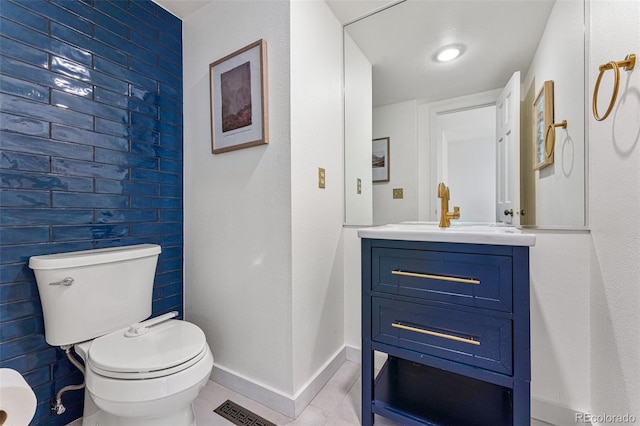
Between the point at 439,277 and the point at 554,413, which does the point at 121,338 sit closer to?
the point at 439,277

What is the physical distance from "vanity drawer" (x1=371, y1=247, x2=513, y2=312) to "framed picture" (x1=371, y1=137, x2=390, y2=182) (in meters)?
0.70

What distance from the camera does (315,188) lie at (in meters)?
1.48

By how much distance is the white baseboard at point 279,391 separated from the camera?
4.22 ft

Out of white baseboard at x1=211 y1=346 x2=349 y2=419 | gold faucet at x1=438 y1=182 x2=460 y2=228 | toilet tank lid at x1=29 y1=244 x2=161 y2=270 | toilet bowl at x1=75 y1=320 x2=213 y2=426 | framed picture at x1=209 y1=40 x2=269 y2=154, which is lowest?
white baseboard at x1=211 y1=346 x2=349 y2=419

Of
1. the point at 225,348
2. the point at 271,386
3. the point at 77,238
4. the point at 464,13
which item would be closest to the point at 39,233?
A: the point at 77,238

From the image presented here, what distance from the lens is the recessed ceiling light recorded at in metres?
1.49

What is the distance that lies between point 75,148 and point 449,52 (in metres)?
1.99

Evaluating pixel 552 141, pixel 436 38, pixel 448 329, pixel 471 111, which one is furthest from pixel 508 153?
pixel 448 329

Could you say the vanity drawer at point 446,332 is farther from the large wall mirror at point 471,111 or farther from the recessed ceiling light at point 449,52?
the recessed ceiling light at point 449,52

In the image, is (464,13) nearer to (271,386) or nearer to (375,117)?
(375,117)

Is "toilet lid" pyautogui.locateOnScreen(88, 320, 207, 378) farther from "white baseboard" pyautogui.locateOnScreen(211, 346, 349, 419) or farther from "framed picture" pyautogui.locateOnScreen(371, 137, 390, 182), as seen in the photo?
"framed picture" pyautogui.locateOnScreen(371, 137, 390, 182)

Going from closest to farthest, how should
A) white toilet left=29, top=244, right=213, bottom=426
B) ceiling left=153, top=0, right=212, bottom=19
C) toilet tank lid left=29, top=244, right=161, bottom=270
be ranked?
white toilet left=29, top=244, right=213, bottom=426 → toilet tank lid left=29, top=244, right=161, bottom=270 → ceiling left=153, top=0, right=212, bottom=19

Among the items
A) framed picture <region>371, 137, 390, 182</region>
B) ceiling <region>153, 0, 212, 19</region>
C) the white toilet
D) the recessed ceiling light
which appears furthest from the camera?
framed picture <region>371, 137, 390, 182</region>

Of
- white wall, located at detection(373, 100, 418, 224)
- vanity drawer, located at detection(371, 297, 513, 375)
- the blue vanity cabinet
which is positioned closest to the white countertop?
the blue vanity cabinet
